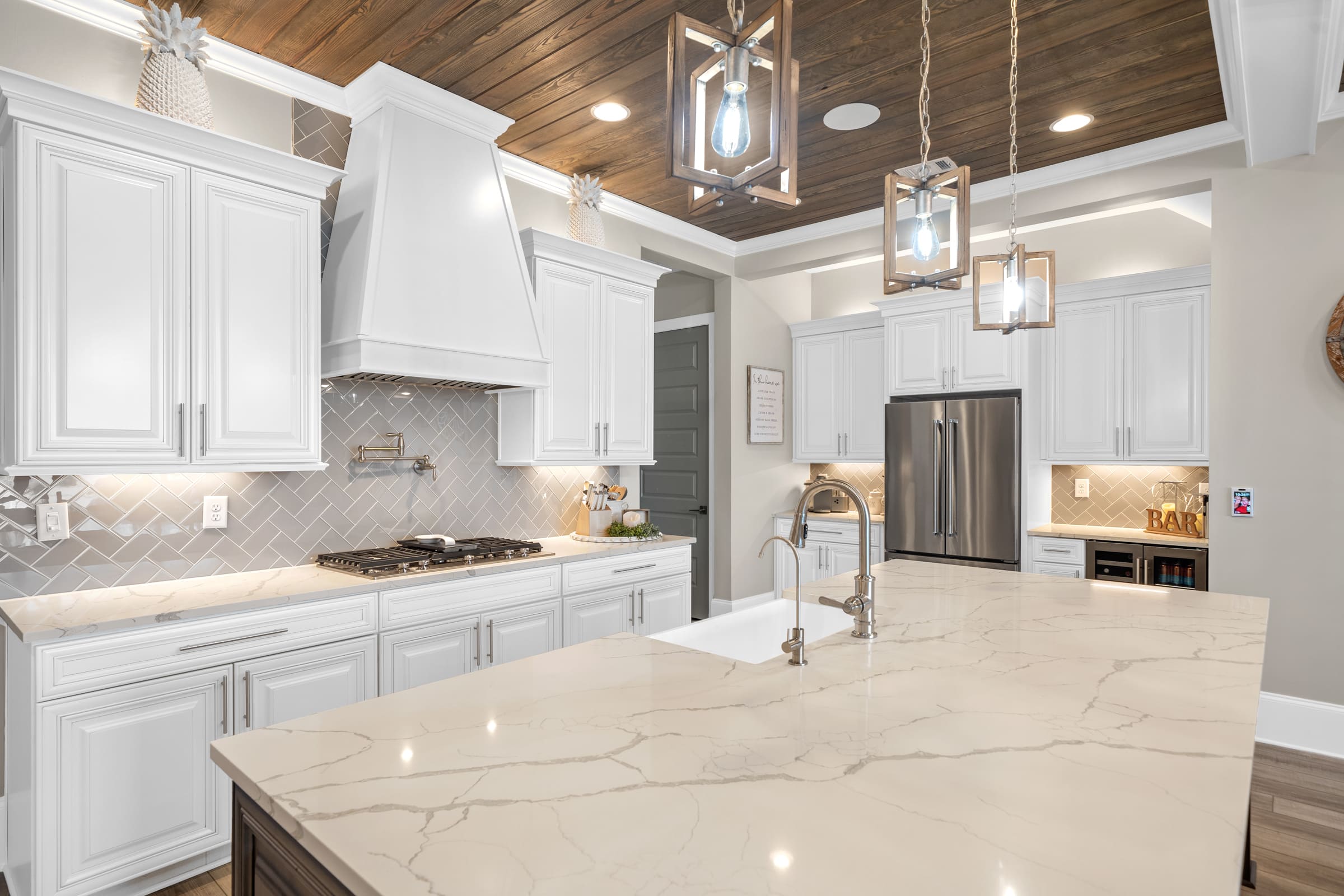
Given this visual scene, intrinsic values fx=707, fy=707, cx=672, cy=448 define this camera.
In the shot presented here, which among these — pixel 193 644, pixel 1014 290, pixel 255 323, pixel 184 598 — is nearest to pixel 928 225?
pixel 1014 290

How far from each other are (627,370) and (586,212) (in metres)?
0.89

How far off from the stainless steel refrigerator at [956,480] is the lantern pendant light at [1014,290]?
2305 mm

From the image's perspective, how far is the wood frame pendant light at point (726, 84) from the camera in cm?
106

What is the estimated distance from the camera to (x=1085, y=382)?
4.24 meters

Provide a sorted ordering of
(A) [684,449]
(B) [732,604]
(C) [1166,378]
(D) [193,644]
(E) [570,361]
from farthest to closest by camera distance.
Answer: (A) [684,449]
(B) [732,604]
(C) [1166,378]
(E) [570,361]
(D) [193,644]

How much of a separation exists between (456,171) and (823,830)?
305 cm

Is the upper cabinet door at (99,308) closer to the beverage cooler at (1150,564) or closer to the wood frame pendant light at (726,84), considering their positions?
the wood frame pendant light at (726,84)

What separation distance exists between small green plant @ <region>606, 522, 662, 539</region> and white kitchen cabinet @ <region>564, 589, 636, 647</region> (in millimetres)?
308

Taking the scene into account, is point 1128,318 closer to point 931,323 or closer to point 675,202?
point 931,323

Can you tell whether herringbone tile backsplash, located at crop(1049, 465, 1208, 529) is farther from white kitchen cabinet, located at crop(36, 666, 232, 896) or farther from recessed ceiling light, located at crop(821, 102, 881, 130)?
white kitchen cabinet, located at crop(36, 666, 232, 896)

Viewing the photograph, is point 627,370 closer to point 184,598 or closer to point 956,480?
point 956,480

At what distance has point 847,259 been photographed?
4.85m

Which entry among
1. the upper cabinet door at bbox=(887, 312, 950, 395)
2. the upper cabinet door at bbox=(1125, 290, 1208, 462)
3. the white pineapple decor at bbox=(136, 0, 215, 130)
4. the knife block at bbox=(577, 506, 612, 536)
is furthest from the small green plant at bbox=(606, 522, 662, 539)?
the upper cabinet door at bbox=(1125, 290, 1208, 462)

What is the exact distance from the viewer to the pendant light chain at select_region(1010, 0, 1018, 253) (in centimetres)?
221
